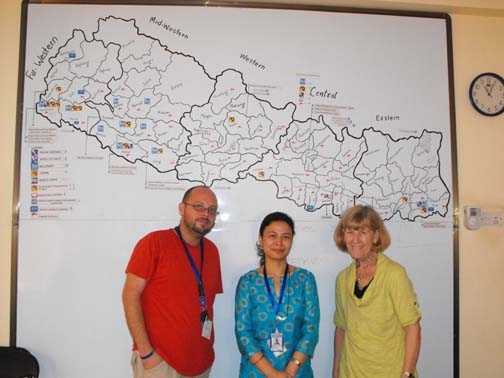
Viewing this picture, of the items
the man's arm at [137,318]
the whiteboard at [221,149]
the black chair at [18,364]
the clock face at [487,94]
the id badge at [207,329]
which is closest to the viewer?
the man's arm at [137,318]

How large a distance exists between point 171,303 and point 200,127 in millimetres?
1135

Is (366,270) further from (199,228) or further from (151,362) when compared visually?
(151,362)

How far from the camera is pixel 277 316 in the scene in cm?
176

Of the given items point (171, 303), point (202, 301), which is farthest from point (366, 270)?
point (171, 303)

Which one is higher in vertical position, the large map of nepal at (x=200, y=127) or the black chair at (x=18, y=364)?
the large map of nepal at (x=200, y=127)

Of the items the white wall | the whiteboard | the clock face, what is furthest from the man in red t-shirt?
the clock face

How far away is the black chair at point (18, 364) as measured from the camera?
2.03 meters

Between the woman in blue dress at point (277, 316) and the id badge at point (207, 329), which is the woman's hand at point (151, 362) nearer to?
the id badge at point (207, 329)

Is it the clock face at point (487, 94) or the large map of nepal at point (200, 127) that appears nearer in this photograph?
the large map of nepal at point (200, 127)

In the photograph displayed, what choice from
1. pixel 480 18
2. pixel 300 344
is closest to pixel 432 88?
pixel 480 18

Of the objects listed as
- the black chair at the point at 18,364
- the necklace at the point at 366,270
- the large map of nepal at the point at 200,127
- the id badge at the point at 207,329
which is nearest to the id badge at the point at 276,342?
the id badge at the point at 207,329

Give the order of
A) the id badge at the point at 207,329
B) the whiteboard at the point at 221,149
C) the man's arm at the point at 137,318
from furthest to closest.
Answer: the whiteboard at the point at 221,149 < the id badge at the point at 207,329 < the man's arm at the point at 137,318

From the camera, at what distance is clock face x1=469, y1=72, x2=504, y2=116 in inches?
97.0

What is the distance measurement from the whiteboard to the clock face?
26 centimetres
